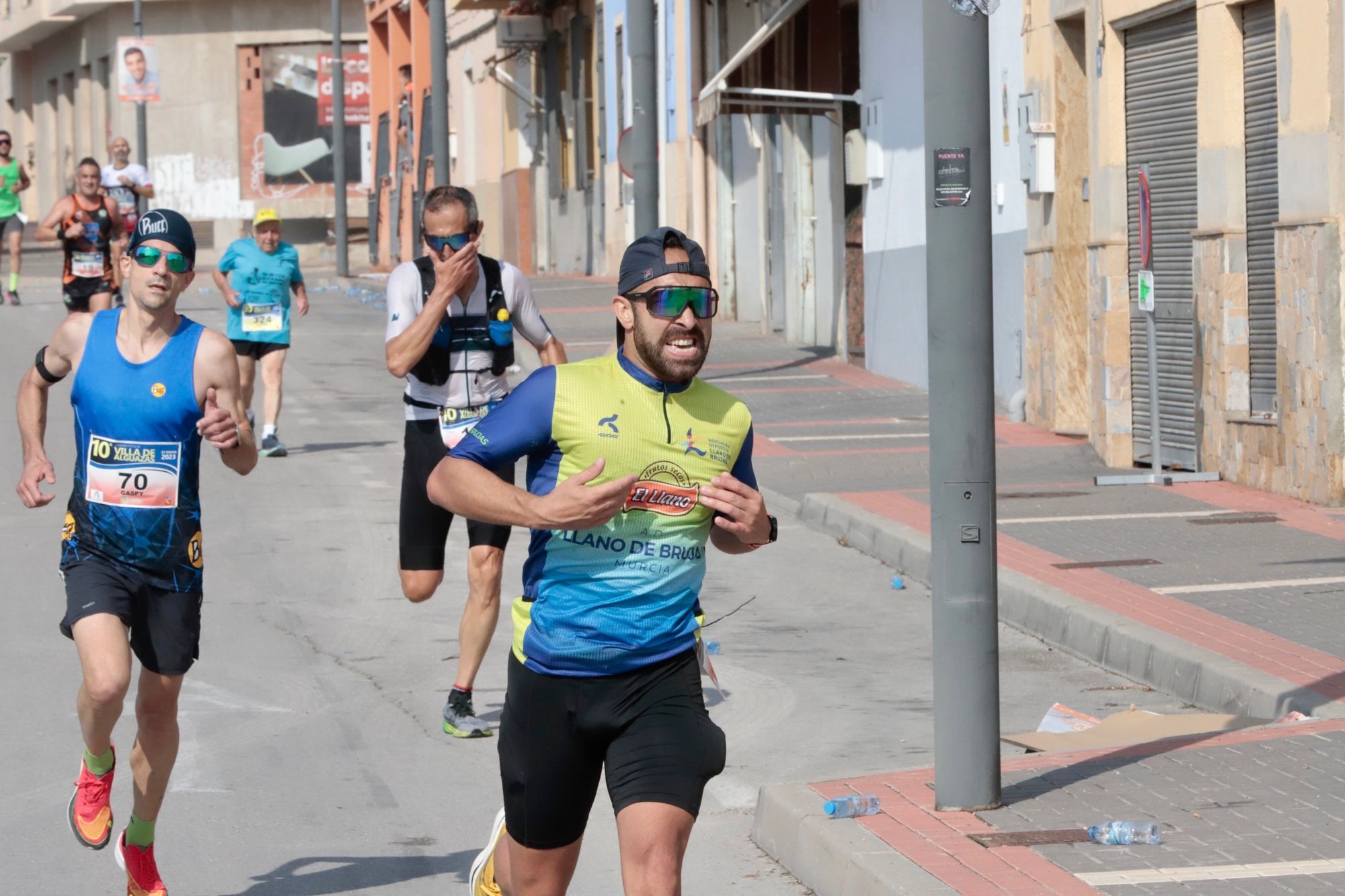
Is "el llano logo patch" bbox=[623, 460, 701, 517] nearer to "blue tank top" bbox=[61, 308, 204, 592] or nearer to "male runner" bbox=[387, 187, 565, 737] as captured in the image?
"blue tank top" bbox=[61, 308, 204, 592]

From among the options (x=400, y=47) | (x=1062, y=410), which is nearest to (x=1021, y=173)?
(x=1062, y=410)

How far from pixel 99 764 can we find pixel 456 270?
2584 millimetres

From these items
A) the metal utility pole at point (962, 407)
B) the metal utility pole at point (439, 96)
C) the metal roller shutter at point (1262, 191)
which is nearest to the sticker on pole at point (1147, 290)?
the metal roller shutter at point (1262, 191)

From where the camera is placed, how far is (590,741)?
470 centimetres

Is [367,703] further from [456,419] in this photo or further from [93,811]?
[93,811]

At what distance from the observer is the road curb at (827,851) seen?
5.56 meters

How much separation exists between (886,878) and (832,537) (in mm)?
7460

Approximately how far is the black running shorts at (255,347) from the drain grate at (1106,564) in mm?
7462

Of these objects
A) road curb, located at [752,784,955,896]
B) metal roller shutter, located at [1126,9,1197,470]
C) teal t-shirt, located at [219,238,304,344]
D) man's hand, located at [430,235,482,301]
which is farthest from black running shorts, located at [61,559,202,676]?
teal t-shirt, located at [219,238,304,344]

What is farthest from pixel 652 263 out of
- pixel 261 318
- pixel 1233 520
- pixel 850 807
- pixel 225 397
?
pixel 261 318

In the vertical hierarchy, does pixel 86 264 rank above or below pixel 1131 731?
above

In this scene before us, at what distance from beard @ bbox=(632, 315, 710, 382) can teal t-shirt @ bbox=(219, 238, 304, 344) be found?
1177 cm

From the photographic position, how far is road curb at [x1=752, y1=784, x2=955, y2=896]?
5559mm

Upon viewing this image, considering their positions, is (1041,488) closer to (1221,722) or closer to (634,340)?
(1221,722)
